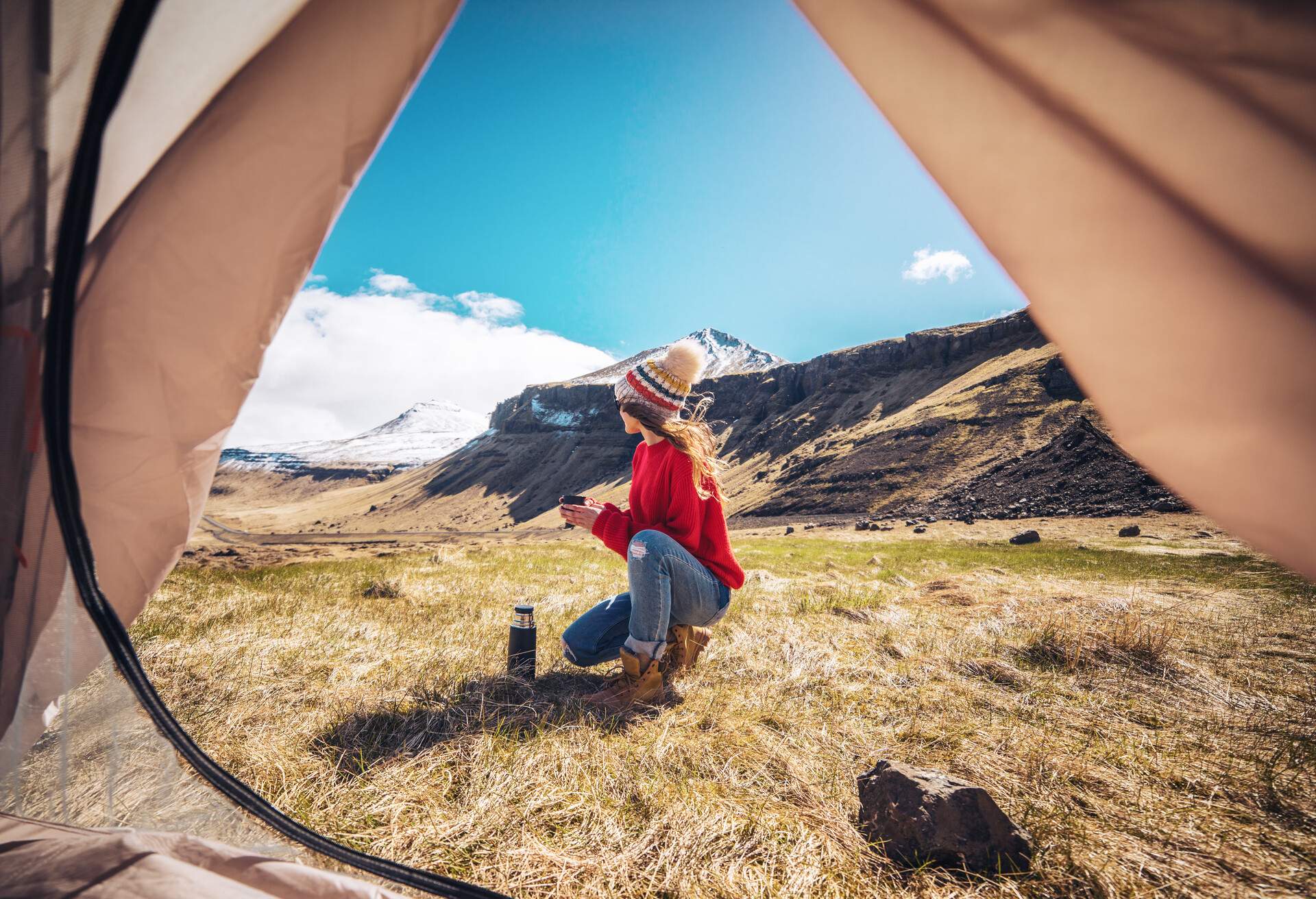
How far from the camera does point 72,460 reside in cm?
126

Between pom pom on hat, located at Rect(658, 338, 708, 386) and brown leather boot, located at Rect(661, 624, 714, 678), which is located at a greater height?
pom pom on hat, located at Rect(658, 338, 708, 386)

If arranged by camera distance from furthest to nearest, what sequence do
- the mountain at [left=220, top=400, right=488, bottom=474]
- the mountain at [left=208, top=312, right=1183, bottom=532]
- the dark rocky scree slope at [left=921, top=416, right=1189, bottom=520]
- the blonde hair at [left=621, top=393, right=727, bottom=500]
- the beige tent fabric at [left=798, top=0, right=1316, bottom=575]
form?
1. the mountain at [left=220, top=400, right=488, bottom=474]
2. the mountain at [left=208, top=312, right=1183, bottom=532]
3. the dark rocky scree slope at [left=921, top=416, right=1189, bottom=520]
4. the blonde hair at [left=621, top=393, right=727, bottom=500]
5. the beige tent fabric at [left=798, top=0, right=1316, bottom=575]

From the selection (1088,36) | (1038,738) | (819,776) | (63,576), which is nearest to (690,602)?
(819,776)

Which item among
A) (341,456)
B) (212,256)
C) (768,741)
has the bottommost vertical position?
(768,741)

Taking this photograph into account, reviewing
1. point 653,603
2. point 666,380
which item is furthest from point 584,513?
point 666,380

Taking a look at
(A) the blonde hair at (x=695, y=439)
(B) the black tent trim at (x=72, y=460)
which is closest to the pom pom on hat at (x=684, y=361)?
(A) the blonde hair at (x=695, y=439)

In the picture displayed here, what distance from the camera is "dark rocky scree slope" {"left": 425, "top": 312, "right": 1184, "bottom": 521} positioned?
131ft

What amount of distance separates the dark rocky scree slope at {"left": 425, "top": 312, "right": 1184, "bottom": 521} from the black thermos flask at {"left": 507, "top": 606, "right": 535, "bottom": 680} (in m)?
24.7

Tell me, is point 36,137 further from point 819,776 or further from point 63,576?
point 819,776

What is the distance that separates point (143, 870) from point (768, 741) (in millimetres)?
1876

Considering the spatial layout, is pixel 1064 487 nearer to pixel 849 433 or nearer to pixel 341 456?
pixel 849 433

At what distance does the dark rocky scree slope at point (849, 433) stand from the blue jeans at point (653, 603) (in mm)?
24297

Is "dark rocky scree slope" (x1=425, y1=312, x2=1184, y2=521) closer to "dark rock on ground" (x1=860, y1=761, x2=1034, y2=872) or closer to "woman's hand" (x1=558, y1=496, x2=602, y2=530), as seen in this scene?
"woman's hand" (x1=558, y1=496, x2=602, y2=530)

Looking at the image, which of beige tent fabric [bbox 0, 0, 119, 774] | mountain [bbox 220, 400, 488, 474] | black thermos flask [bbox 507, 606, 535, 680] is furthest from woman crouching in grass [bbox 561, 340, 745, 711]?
mountain [bbox 220, 400, 488, 474]
